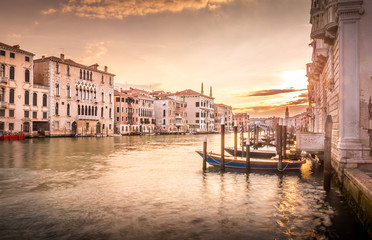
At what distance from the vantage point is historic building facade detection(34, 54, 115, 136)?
43406 millimetres

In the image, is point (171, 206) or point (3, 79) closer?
point (171, 206)

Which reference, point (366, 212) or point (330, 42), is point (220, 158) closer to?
point (330, 42)

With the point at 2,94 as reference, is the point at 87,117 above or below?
below

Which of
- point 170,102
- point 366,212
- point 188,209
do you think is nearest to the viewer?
point 366,212

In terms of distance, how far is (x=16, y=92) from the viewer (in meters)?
37.7

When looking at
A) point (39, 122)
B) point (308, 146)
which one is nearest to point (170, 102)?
point (39, 122)

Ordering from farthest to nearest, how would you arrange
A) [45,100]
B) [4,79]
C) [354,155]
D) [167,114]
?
[167,114] → [45,100] → [4,79] → [354,155]

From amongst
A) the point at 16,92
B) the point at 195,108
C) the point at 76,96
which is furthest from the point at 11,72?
the point at 195,108

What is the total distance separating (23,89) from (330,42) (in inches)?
1496

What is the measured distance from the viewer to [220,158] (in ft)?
45.9

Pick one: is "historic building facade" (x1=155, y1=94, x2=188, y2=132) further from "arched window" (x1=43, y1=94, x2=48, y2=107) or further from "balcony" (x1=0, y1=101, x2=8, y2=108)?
"balcony" (x1=0, y1=101, x2=8, y2=108)

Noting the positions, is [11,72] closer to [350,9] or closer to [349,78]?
[350,9]

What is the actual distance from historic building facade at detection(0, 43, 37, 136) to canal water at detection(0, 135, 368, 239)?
27168 millimetres

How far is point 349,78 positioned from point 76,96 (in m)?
44.3
